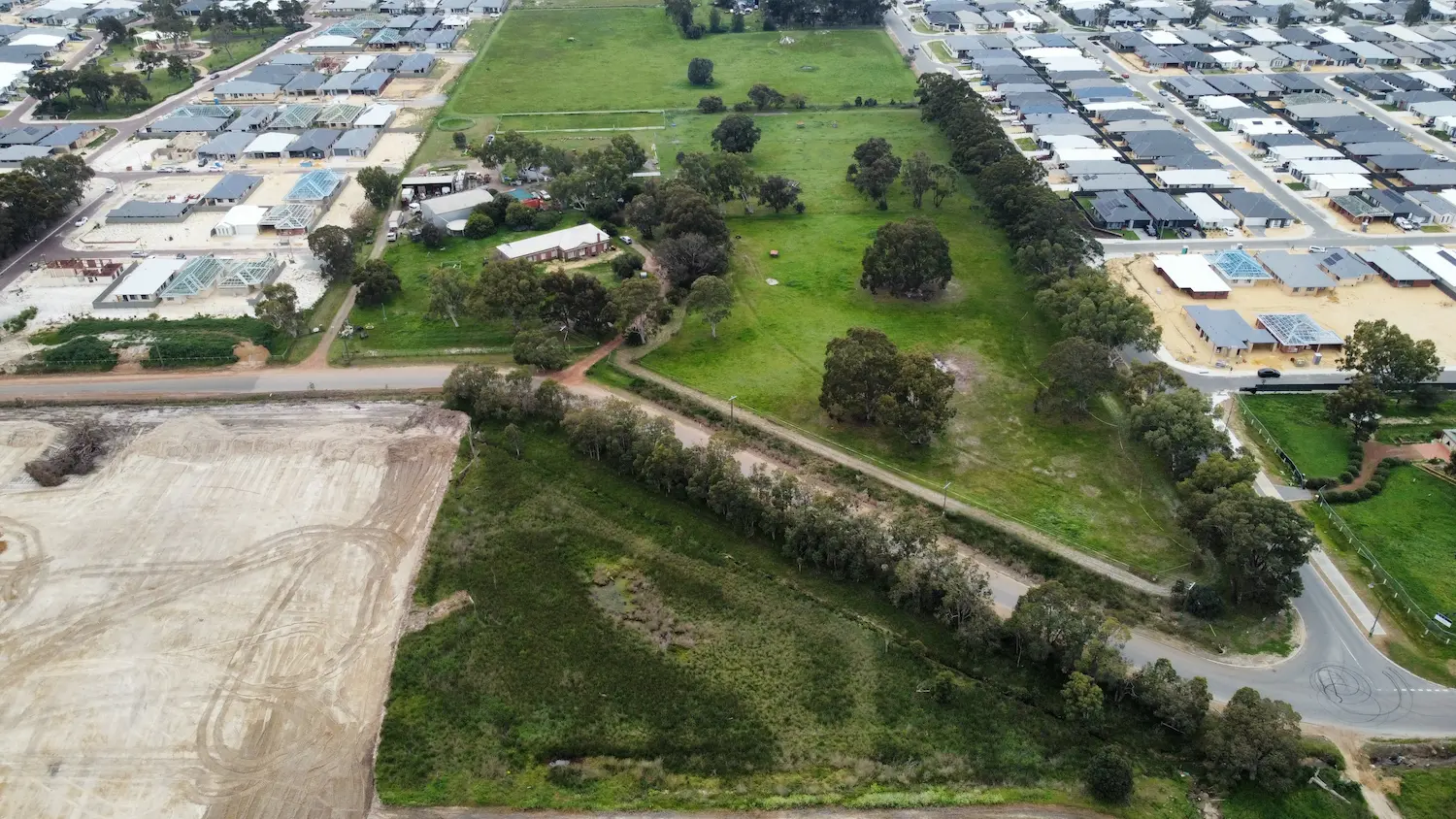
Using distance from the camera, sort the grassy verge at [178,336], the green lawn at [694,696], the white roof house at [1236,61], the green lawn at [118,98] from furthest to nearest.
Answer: the white roof house at [1236,61], the green lawn at [118,98], the grassy verge at [178,336], the green lawn at [694,696]

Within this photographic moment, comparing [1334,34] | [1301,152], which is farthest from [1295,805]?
[1334,34]

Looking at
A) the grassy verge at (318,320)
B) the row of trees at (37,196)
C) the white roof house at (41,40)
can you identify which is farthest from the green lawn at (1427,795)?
the white roof house at (41,40)

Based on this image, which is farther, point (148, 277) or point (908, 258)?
point (148, 277)

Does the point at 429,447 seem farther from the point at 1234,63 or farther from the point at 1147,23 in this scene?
the point at 1147,23

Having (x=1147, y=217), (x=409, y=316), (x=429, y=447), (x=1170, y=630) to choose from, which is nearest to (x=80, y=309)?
(x=409, y=316)

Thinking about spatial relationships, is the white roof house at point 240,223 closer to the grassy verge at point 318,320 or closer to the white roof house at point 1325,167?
the grassy verge at point 318,320

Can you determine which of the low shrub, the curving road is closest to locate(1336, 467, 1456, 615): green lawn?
the curving road

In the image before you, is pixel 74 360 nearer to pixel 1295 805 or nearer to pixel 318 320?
pixel 318 320
